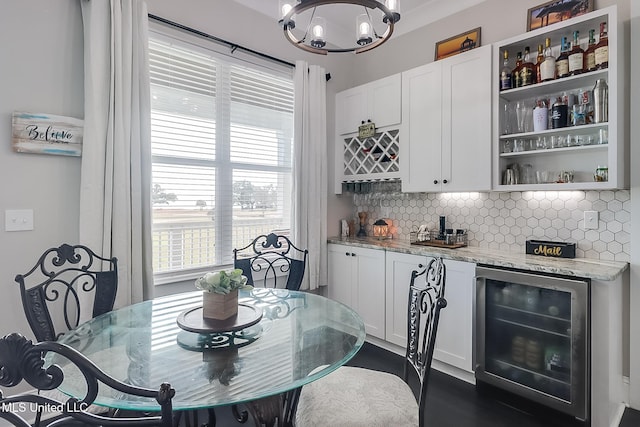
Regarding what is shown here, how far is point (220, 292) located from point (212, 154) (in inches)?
67.3

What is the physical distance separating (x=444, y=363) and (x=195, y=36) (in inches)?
128

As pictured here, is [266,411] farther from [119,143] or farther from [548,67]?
[548,67]

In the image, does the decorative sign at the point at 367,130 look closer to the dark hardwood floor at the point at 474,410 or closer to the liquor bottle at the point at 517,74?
the liquor bottle at the point at 517,74

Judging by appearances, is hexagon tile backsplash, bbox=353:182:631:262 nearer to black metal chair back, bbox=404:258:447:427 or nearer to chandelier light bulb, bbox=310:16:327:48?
black metal chair back, bbox=404:258:447:427

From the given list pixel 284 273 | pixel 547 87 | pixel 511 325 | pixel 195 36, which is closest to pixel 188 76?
pixel 195 36

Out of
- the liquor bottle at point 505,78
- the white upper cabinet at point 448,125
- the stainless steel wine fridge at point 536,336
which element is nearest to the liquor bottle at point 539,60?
the liquor bottle at point 505,78

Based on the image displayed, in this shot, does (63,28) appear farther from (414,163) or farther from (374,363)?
(374,363)

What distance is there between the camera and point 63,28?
2.17 meters

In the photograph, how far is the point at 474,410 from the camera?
2252 mm

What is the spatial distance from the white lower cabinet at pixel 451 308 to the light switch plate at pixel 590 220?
84 cm

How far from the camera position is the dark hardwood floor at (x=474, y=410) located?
83.4 inches

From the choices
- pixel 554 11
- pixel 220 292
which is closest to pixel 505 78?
pixel 554 11

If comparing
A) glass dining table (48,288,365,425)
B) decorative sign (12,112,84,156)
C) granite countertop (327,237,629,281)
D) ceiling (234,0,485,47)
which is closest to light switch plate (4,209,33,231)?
decorative sign (12,112,84,156)

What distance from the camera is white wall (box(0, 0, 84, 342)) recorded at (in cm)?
199
